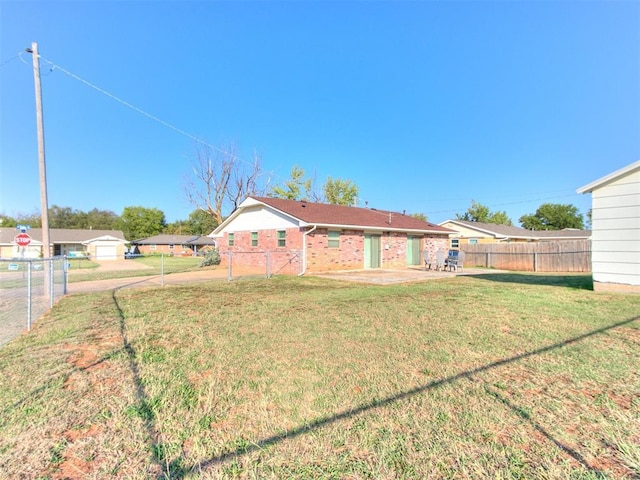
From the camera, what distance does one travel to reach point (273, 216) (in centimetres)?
1711

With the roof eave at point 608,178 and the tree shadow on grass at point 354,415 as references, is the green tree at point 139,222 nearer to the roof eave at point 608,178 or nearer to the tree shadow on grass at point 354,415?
the roof eave at point 608,178

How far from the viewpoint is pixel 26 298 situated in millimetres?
6969

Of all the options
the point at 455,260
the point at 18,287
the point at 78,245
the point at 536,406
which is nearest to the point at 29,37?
the point at 18,287

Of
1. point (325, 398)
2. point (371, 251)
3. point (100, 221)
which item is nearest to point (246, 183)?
point (371, 251)

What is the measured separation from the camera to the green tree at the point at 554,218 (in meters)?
55.9

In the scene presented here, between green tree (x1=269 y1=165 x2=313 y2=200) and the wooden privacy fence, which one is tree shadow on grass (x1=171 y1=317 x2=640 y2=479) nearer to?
the wooden privacy fence

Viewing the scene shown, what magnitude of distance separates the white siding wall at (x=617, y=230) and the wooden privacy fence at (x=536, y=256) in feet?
35.5

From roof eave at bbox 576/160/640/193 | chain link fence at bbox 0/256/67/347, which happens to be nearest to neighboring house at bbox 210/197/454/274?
chain link fence at bbox 0/256/67/347

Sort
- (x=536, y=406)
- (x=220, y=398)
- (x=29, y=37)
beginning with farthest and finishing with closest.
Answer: (x=29, y=37) < (x=220, y=398) < (x=536, y=406)

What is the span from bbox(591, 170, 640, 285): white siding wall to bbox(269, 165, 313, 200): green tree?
1176 inches

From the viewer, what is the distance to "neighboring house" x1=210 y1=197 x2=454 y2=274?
608 inches

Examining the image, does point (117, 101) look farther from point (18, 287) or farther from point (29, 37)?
→ point (18, 287)

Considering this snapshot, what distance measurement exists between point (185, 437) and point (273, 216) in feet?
49.1

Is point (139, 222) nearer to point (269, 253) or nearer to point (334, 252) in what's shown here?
point (269, 253)
